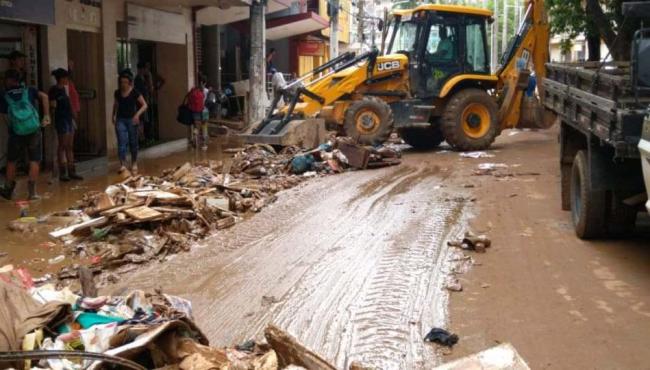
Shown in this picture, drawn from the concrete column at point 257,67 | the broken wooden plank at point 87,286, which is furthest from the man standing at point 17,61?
the concrete column at point 257,67

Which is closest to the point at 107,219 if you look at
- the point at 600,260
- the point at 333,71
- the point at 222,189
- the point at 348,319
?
the point at 222,189

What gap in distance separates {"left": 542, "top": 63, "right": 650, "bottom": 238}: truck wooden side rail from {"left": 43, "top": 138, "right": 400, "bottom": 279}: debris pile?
13.8ft

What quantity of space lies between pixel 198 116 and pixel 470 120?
6452 mm

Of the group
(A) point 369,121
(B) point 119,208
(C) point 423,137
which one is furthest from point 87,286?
(C) point 423,137

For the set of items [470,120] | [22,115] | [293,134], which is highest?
[22,115]

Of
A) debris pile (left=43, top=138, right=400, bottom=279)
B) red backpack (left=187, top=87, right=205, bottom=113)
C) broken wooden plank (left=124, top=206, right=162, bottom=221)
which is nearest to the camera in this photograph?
debris pile (left=43, top=138, right=400, bottom=279)

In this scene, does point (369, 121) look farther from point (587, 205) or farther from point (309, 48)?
point (309, 48)

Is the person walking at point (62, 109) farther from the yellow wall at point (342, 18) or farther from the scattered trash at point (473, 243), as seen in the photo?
the yellow wall at point (342, 18)

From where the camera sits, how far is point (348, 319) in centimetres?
600

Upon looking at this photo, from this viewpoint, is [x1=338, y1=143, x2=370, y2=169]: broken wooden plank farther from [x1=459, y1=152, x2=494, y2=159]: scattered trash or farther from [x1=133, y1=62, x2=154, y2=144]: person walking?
[x1=133, y1=62, x2=154, y2=144]: person walking

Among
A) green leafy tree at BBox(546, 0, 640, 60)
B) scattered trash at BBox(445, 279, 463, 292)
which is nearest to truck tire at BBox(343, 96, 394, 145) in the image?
green leafy tree at BBox(546, 0, 640, 60)

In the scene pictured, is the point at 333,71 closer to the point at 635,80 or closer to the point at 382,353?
the point at 635,80

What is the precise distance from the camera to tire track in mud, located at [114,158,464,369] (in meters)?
5.66

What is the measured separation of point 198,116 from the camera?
18.9 m
